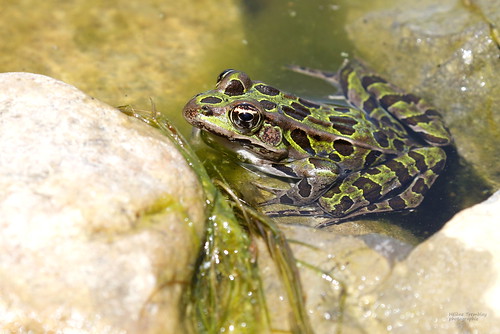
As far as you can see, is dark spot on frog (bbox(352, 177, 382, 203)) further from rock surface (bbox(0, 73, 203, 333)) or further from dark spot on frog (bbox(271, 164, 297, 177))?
rock surface (bbox(0, 73, 203, 333))

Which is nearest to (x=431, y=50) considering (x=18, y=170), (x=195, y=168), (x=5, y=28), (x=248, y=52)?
(x=248, y=52)

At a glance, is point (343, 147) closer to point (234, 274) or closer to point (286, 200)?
point (286, 200)

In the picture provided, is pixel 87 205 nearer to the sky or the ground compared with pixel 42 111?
nearer to the ground

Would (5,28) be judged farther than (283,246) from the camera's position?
Yes

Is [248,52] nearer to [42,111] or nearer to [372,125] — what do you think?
[372,125]

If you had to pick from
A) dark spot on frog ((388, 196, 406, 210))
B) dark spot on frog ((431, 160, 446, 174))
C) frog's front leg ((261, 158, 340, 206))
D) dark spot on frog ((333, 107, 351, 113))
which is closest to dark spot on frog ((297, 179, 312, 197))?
frog's front leg ((261, 158, 340, 206))
